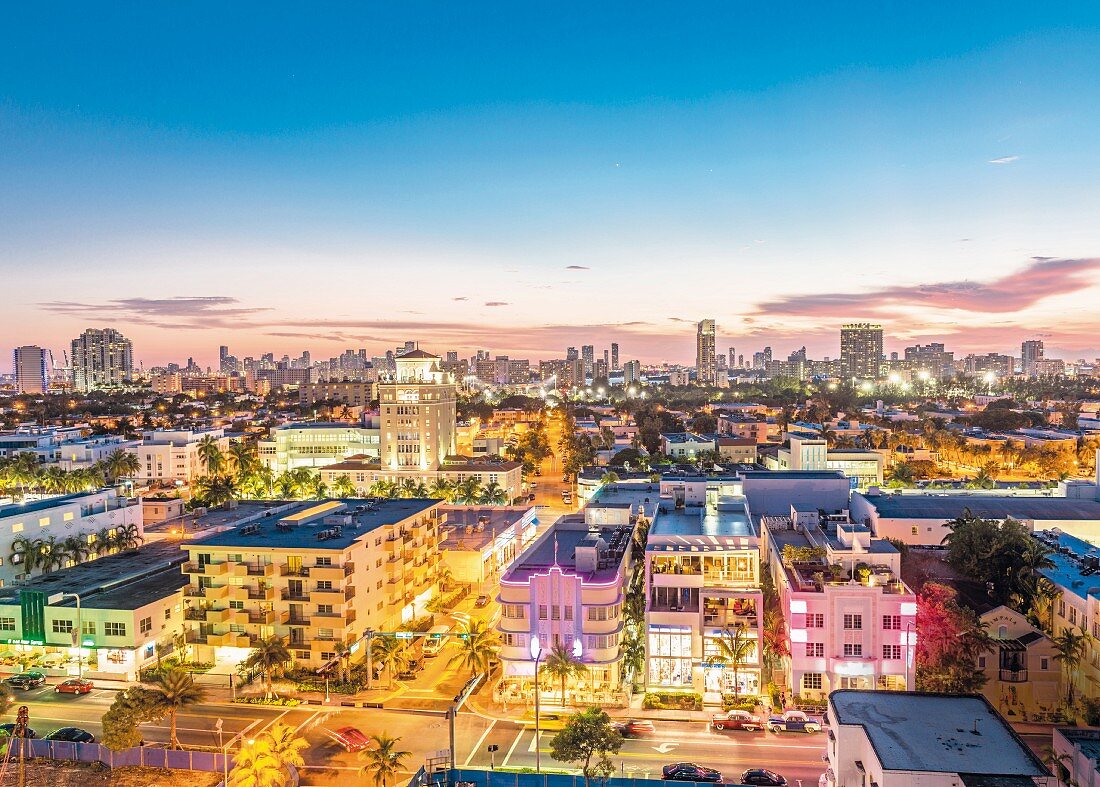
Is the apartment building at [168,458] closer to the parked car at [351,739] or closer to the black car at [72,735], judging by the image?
the black car at [72,735]

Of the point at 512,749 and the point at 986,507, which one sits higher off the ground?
the point at 986,507

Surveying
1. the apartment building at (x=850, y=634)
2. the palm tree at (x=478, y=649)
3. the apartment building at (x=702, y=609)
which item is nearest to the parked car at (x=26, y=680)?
the palm tree at (x=478, y=649)

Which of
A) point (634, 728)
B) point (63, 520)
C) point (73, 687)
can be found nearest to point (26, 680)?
point (73, 687)

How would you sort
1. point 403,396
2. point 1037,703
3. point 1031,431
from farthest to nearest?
point 1031,431 < point 403,396 < point 1037,703

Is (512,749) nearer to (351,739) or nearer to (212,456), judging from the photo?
(351,739)

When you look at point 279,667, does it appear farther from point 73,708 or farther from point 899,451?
point 899,451

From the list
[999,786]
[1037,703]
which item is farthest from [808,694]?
[999,786]

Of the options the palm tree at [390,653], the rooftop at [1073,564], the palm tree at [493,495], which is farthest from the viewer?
the palm tree at [493,495]
